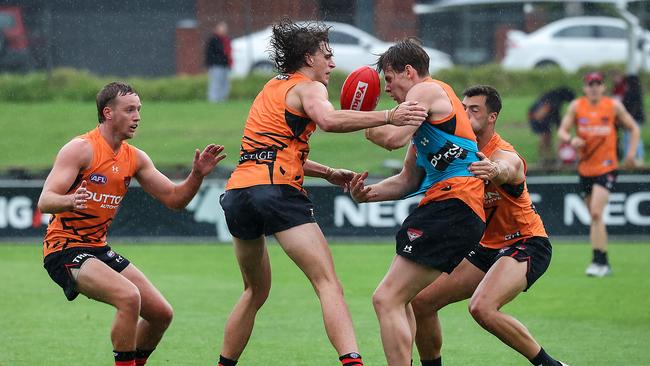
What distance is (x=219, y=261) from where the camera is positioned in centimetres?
1527

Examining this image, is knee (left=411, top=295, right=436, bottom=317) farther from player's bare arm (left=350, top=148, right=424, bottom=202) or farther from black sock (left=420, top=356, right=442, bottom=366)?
player's bare arm (left=350, top=148, right=424, bottom=202)

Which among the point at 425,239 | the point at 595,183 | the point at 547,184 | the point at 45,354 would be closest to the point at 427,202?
the point at 425,239

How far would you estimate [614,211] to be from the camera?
1681cm

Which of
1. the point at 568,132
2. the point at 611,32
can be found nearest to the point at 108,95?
the point at 568,132

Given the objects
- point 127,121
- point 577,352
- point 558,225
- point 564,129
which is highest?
point 127,121

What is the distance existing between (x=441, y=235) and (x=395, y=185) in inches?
34.5

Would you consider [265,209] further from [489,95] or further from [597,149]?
[597,149]

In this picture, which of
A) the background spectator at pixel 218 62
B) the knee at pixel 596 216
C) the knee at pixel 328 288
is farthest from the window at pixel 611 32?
the knee at pixel 328 288

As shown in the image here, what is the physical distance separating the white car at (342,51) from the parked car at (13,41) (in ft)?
14.9

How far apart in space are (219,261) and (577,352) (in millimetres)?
7222

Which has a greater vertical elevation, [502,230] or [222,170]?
[502,230]

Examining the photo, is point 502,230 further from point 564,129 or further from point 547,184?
point 547,184

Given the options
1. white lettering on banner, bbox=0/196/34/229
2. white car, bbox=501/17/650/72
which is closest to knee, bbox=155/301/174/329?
white lettering on banner, bbox=0/196/34/229

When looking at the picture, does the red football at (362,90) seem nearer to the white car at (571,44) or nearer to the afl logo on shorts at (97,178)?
the afl logo on shorts at (97,178)
